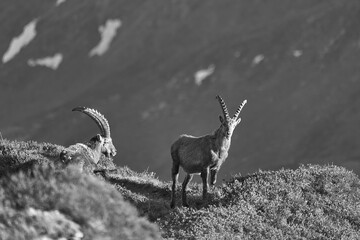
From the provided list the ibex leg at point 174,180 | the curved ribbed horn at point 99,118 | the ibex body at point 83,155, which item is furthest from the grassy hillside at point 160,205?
the curved ribbed horn at point 99,118

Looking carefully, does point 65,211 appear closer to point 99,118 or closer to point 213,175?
point 213,175

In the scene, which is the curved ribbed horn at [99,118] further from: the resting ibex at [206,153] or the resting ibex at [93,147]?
the resting ibex at [206,153]

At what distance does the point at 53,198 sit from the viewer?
12.5 m

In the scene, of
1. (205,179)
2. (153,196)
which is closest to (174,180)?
(205,179)

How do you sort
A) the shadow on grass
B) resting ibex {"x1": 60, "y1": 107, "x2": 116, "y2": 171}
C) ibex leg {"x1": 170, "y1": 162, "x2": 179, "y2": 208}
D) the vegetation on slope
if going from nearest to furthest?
the vegetation on slope, the shadow on grass, ibex leg {"x1": 170, "y1": 162, "x2": 179, "y2": 208}, resting ibex {"x1": 60, "y1": 107, "x2": 116, "y2": 171}

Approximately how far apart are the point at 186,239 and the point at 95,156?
7146mm

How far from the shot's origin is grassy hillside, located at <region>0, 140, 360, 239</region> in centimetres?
1221

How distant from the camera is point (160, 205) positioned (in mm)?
19859

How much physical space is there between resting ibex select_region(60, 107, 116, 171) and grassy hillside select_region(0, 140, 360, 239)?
2.24 ft

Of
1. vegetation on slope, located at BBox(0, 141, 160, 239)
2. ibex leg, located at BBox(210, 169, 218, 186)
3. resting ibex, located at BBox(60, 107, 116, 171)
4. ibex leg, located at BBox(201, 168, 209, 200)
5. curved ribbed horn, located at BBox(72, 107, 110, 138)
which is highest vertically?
curved ribbed horn, located at BBox(72, 107, 110, 138)

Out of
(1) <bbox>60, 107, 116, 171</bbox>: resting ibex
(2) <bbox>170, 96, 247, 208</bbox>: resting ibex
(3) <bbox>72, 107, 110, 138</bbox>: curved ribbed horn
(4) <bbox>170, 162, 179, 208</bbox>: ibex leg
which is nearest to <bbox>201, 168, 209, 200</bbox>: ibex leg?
(2) <bbox>170, 96, 247, 208</bbox>: resting ibex

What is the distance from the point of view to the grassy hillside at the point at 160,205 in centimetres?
1221

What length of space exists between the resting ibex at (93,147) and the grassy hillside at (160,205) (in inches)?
26.9

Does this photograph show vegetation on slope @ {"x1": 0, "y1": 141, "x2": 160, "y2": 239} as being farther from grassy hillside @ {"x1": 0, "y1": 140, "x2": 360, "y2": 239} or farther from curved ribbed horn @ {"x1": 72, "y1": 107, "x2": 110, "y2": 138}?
curved ribbed horn @ {"x1": 72, "y1": 107, "x2": 110, "y2": 138}
